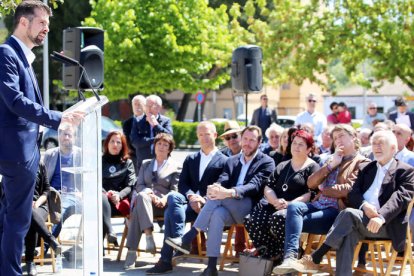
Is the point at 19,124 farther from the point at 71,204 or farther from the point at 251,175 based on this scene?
the point at 251,175

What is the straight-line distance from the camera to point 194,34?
2881 cm

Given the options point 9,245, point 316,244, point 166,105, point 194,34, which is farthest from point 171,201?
point 166,105

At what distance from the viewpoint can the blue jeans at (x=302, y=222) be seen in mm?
7359

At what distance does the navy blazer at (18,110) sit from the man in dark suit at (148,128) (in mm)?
5535

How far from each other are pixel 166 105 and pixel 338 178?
40.8 metres

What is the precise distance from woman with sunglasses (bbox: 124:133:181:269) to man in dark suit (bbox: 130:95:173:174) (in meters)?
1.91

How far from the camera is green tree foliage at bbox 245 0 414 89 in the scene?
2277 cm

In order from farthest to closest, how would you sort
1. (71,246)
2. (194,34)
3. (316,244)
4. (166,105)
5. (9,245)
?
(166,105), (194,34), (316,244), (9,245), (71,246)

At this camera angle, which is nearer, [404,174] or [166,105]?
[404,174]

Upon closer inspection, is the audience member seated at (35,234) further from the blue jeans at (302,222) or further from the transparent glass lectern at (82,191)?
the transparent glass lectern at (82,191)

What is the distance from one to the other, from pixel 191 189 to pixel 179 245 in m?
0.90

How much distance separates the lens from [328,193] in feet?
25.0

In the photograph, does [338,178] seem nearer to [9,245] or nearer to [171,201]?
[171,201]

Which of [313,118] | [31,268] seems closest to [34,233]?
[31,268]
